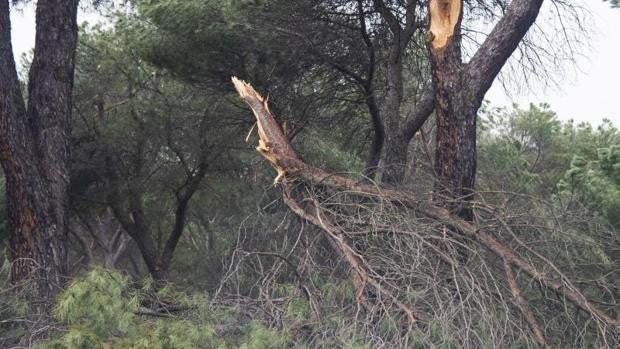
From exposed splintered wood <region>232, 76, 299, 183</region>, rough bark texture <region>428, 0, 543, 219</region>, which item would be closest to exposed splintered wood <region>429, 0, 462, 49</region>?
rough bark texture <region>428, 0, 543, 219</region>

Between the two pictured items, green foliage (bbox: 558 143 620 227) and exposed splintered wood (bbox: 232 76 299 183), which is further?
A: green foliage (bbox: 558 143 620 227)

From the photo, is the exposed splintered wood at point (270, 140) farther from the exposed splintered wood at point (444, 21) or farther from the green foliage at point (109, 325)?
the green foliage at point (109, 325)

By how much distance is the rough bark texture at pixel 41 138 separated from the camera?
9.28 meters

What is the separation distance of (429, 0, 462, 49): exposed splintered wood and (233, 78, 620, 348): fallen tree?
5.18 ft

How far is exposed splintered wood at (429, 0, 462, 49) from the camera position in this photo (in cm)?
845

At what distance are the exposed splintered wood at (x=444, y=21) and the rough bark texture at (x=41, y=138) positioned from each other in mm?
4278

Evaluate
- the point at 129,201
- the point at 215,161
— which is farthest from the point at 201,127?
the point at 129,201

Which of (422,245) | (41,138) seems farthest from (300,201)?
(41,138)

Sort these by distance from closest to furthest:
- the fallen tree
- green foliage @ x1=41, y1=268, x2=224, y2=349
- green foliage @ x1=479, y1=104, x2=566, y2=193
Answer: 1. green foliage @ x1=41, y1=268, x2=224, y2=349
2. the fallen tree
3. green foliage @ x1=479, y1=104, x2=566, y2=193

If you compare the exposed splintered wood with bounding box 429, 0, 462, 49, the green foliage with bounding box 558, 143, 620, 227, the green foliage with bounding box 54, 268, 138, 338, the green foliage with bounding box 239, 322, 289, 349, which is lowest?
the green foliage with bounding box 239, 322, 289, 349

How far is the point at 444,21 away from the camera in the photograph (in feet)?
27.8

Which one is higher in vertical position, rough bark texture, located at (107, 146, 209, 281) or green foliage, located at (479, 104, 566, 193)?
green foliage, located at (479, 104, 566, 193)

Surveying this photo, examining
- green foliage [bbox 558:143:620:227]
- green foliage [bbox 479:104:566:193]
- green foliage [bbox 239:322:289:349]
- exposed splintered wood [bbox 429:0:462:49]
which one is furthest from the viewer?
green foliage [bbox 479:104:566:193]

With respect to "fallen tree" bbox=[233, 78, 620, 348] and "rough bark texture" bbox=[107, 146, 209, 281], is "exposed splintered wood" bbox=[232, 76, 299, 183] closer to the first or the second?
"fallen tree" bbox=[233, 78, 620, 348]
